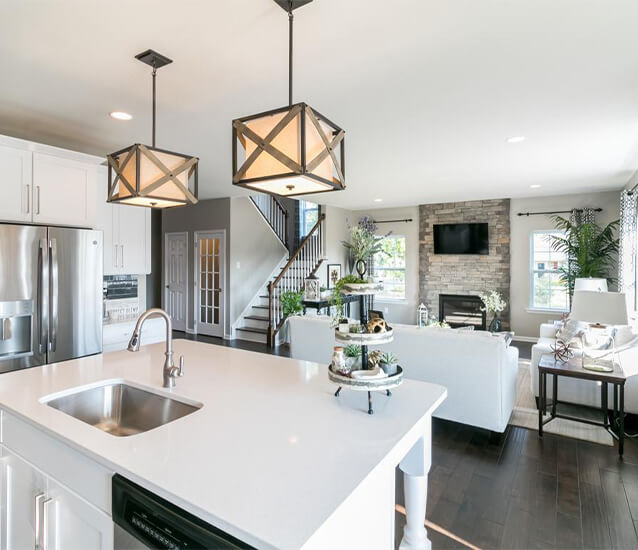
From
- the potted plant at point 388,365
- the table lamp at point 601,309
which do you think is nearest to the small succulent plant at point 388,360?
the potted plant at point 388,365

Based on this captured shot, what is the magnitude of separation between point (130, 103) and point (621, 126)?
414cm

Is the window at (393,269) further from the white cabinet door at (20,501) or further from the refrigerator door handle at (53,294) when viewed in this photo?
the white cabinet door at (20,501)

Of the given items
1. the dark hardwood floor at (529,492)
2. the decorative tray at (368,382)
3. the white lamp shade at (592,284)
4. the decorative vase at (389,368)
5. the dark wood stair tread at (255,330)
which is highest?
the white lamp shade at (592,284)

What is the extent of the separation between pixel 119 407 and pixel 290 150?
4.84ft

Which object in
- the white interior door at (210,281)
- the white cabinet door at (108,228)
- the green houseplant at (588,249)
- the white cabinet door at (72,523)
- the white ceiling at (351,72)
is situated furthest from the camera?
the white interior door at (210,281)

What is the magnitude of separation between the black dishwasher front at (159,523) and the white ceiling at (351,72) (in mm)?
1992

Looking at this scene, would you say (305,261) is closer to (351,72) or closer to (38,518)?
(351,72)

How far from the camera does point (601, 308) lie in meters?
3.06

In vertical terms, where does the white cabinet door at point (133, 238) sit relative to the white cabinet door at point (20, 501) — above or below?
above

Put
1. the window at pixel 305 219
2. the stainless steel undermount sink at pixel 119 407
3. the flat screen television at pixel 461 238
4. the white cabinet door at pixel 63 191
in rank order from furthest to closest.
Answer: the window at pixel 305 219 → the flat screen television at pixel 461 238 → the white cabinet door at pixel 63 191 → the stainless steel undermount sink at pixel 119 407

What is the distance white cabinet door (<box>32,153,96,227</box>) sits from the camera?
10.6 feet

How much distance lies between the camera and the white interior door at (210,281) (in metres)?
7.37

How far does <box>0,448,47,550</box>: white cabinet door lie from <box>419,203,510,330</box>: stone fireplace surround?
7449 mm

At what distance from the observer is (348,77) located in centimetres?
258
